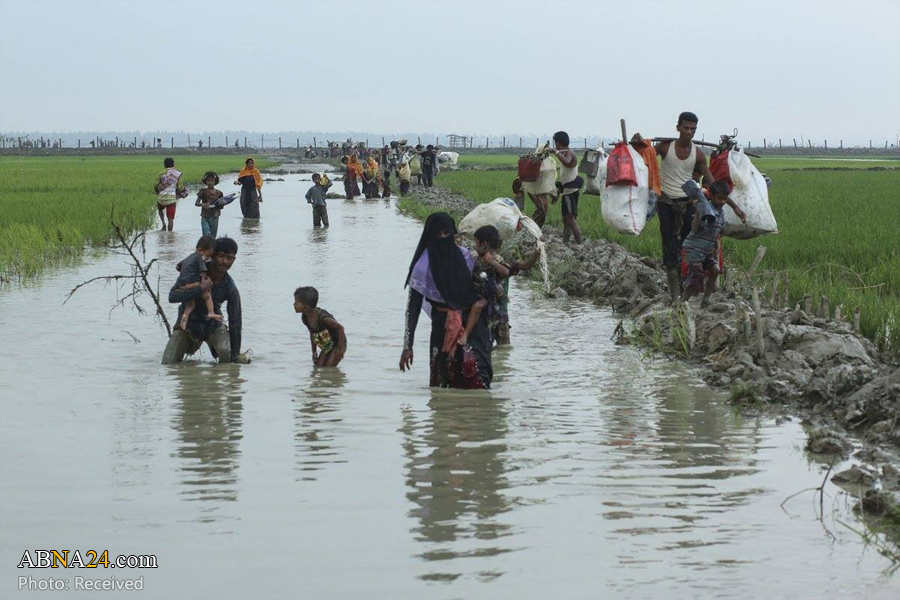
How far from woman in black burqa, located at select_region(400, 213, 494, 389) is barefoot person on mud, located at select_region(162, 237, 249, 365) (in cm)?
147

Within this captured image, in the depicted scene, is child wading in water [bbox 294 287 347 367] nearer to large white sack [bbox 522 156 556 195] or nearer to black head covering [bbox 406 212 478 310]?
black head covering [bbox 406 212 478 310]

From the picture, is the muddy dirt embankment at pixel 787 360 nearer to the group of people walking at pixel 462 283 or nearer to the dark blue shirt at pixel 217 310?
the group of people walking at pixel 462 283

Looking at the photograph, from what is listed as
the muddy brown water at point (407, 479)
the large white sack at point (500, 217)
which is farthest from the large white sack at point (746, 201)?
the large white sack at point (500, 217)

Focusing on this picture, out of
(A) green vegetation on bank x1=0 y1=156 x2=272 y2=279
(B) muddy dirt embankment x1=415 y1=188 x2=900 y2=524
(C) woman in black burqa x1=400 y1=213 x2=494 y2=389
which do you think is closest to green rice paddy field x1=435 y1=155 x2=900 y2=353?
(B) muddy dirt embankment x1=415 y1=188 x2=900 y2=524

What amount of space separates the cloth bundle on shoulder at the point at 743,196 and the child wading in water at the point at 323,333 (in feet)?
9.99

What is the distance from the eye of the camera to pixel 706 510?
436cm

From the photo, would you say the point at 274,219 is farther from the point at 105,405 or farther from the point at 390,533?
the point at 390,533

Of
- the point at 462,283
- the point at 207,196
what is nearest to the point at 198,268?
the point at 462,283

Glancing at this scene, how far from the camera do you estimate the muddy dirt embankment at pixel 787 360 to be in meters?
5.47

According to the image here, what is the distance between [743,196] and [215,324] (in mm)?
3821

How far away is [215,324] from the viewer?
305 inches

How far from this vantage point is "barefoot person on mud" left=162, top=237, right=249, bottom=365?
739cm

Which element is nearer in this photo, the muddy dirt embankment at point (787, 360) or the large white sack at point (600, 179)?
the muddy dirt embankment at point (787, 360)

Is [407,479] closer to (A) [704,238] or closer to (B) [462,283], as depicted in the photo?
(B) [462,283]
